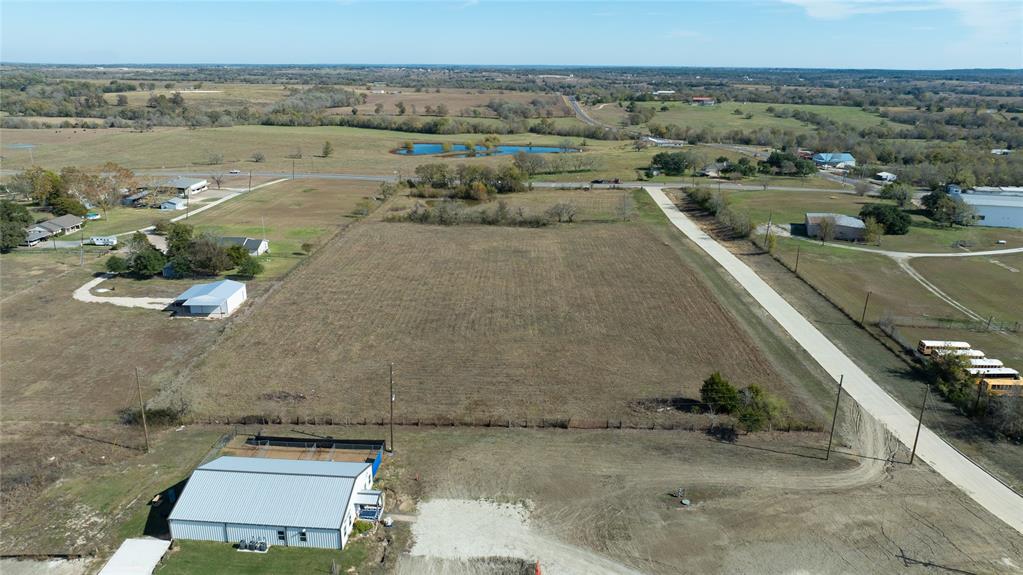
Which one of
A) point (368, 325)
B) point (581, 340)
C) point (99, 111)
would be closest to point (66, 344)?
point (368, 325)

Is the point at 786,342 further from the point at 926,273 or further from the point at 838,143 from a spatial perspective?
the point at 838,143

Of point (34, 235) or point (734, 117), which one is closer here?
point (34, 235)

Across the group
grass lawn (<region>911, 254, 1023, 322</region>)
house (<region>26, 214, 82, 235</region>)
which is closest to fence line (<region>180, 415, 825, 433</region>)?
grass lawn (<region>911, 254, 1023, 322</region>)

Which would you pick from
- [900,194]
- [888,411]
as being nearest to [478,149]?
[900,194]

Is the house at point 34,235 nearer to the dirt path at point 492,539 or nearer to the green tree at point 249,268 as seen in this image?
the green tree at point 249,268

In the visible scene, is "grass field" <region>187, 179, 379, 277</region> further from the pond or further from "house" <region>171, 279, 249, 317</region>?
the pond

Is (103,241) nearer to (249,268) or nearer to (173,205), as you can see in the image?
(173,205)
